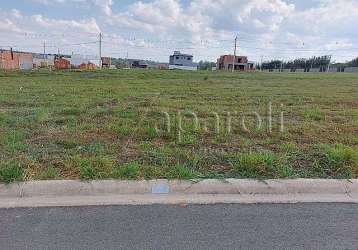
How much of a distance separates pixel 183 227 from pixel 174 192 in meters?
0.75

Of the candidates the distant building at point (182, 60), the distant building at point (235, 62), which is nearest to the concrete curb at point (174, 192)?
the distant building at point (235, 62)

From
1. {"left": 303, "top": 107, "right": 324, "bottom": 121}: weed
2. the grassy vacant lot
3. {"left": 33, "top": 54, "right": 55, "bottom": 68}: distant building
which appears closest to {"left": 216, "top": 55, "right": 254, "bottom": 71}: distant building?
{"left": 33, "top": 54, "right": 55, "bottom": 68}: distant building

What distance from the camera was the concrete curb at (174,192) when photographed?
3430mm

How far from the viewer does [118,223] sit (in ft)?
9.75

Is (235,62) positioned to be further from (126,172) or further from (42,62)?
(126,172)

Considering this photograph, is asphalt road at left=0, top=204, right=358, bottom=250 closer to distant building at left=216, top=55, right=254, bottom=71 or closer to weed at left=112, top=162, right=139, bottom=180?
weed at left=112, top=162, right=139, bottom=180

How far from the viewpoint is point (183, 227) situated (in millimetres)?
2934

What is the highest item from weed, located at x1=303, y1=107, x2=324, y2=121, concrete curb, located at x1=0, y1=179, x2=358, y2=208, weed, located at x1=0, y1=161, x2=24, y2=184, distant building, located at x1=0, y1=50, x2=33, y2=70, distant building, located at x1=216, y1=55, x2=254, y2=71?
distant building, located at x1=216, y1=55, x2=254, y2=71

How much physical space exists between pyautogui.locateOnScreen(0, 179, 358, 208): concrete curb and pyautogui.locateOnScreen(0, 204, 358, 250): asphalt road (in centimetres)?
16

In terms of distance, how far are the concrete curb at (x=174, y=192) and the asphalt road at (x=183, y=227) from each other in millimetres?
157

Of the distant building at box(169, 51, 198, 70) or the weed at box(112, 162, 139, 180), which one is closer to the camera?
the weed at box(112, 162, 139, 180)

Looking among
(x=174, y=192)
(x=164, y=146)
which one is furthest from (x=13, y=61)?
(x=174, y=192)

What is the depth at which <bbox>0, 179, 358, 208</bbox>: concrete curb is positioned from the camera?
11.3 feet

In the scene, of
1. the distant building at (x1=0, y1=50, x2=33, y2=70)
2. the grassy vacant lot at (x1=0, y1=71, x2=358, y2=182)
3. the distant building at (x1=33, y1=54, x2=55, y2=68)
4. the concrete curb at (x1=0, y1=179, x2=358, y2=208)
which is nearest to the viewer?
the concrete curb at (x1=0, y1=179, x2=358, y2=208)
